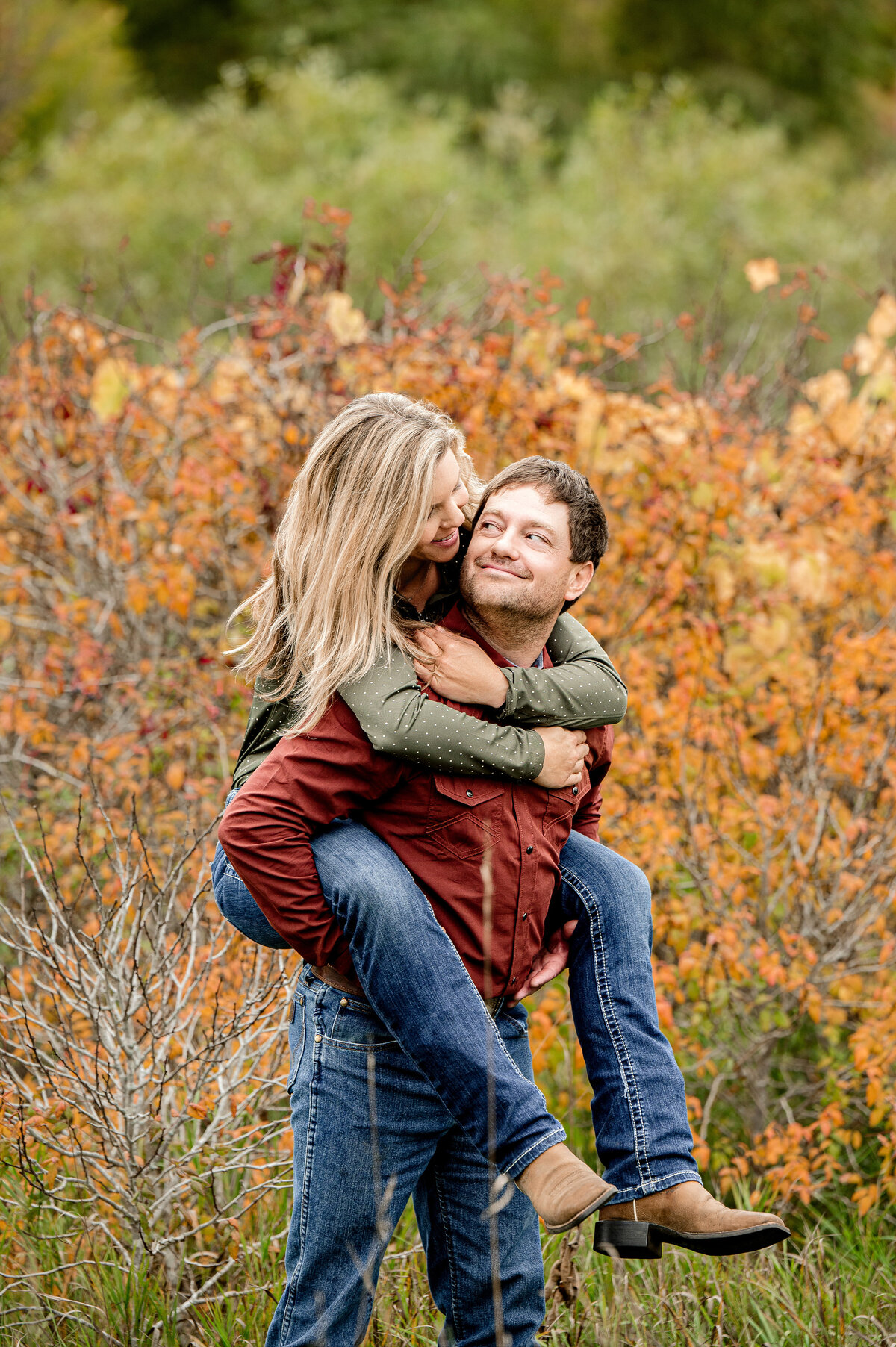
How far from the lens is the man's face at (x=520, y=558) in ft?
7.17

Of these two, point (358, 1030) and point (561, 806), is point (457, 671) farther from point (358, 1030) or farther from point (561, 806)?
point (358, 1030)

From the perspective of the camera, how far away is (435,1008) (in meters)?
1.88

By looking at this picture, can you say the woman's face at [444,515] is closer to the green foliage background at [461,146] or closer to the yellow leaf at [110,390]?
the yellow leaf at [110,390]

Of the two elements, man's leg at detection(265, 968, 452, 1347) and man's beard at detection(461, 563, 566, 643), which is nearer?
man's leg at detection(265, 968, 452, 1347)

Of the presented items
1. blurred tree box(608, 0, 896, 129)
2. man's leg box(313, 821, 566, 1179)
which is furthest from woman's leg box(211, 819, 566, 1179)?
blurred tree box(608, 0, 896, 129)

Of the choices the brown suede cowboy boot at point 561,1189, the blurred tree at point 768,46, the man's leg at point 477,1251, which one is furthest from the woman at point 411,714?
the blurred tree at point 768,46

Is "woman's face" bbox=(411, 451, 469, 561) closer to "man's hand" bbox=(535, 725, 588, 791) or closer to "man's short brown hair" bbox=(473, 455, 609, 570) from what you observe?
"man's short brown hair" bbox=(473, 455, 609, 570)

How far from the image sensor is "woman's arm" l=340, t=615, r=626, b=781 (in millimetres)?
1950

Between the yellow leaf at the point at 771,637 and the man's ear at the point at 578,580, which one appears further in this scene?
the yellow leaf at the point at 771,637

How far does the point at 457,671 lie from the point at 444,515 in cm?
27

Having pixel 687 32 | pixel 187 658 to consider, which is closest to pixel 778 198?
pixel 687 32

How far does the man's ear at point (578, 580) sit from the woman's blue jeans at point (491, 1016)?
0.46 m

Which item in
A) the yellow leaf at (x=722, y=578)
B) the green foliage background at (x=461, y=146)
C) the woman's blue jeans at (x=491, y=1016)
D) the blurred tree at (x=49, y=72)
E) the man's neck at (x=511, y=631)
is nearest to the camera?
the woman's blue jeans at (x=491, y=1016)

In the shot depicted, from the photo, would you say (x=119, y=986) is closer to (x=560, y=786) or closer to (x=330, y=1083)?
(x=330, y=1083)
